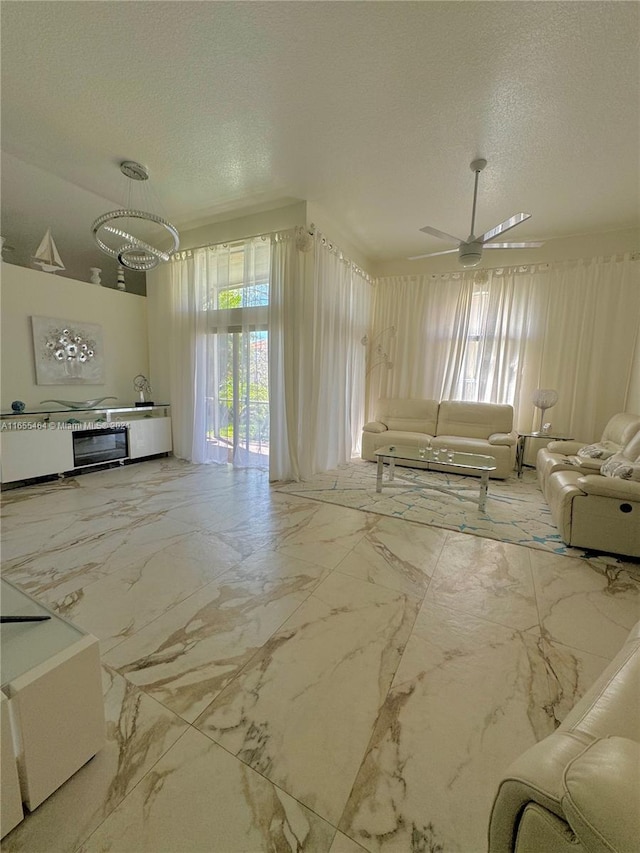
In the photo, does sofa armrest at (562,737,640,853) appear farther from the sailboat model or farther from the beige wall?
the beige wall

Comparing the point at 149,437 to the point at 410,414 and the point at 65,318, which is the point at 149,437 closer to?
the point at 65,318

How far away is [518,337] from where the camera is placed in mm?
4566

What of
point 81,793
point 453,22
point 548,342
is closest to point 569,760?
point 81,793

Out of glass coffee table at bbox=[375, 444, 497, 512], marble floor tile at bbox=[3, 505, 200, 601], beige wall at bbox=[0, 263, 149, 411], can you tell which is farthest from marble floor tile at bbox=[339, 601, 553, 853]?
beige wall at bbox=[0, 263, 149, 411]

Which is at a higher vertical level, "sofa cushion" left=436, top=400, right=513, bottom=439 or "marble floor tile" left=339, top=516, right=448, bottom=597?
"sofa cushion" left=436, top=400, right=513, bottom=439

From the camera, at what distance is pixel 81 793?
0.95m

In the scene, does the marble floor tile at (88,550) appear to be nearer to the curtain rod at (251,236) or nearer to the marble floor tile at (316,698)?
the marble floor tile at (316,698)

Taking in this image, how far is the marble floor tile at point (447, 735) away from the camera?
0.90 metres

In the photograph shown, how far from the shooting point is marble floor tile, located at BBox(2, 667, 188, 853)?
2.82ft

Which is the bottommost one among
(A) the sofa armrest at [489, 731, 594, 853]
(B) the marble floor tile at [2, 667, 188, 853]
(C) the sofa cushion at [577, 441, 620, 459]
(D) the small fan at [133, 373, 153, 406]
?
(B) the marble floor tile at [2, 667, 188, 853]

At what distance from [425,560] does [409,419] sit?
120 inches

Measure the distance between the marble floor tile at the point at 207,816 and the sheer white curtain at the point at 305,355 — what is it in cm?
289

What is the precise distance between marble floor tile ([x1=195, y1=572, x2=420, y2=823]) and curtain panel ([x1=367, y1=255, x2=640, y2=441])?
389 cm

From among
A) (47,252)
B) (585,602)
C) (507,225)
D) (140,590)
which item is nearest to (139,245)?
(47,252)
